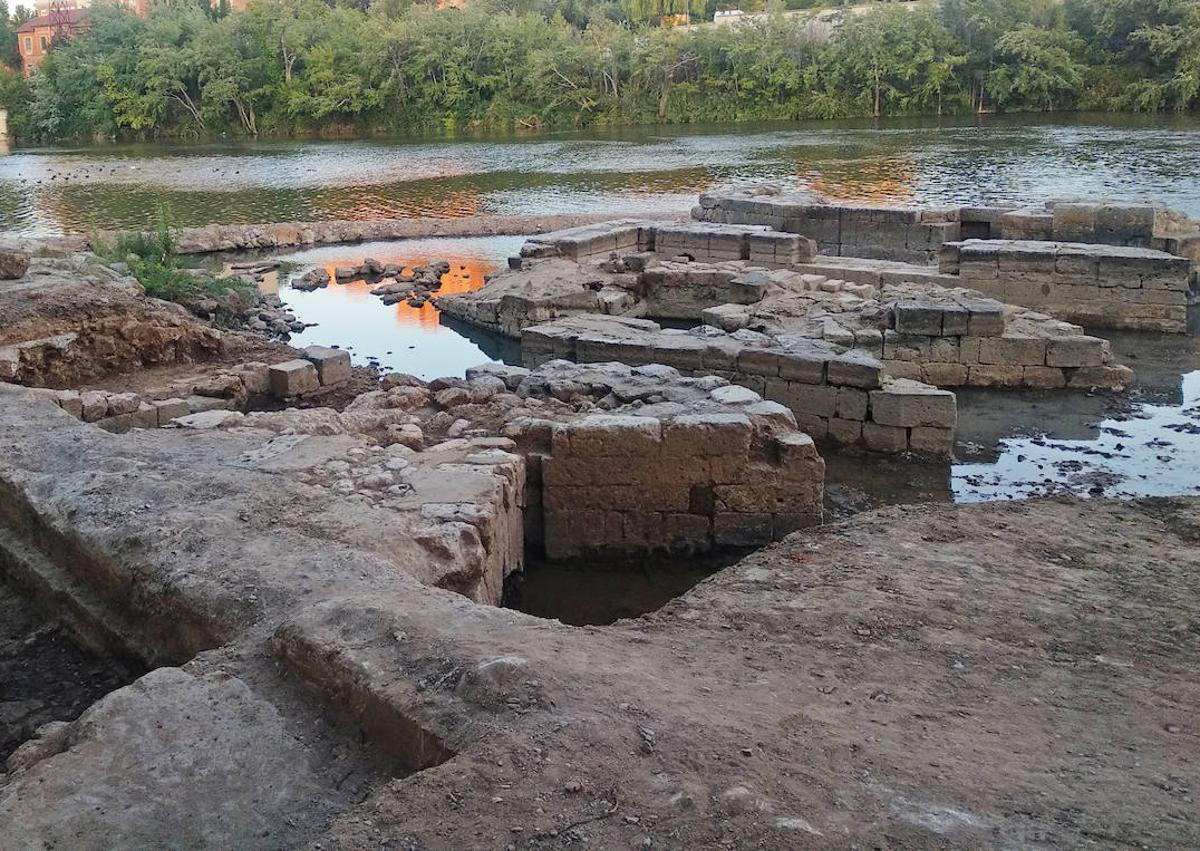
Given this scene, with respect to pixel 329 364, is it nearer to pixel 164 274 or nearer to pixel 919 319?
pixel 164 274

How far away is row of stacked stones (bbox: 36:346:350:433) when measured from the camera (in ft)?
26.2

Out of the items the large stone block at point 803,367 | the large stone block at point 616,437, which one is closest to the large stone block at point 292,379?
the large stone block at point 616,437

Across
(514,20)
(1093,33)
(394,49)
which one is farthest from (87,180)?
(1093,33)

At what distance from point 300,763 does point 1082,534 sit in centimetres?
471

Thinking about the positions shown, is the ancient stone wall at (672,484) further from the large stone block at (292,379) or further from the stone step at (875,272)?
the stone step at (875,272)

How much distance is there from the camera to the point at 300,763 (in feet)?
10.8

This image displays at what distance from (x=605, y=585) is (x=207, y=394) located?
4.57 meters

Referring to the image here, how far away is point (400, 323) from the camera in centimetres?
1373

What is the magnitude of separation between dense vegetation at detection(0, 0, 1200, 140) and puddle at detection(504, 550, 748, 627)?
38970 millimetres

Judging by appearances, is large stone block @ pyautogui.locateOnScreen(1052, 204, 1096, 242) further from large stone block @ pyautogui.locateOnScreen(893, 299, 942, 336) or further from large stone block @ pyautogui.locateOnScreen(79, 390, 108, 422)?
large stone block @ pyautogui.locateOnScreen(79, 390, 108, 422)

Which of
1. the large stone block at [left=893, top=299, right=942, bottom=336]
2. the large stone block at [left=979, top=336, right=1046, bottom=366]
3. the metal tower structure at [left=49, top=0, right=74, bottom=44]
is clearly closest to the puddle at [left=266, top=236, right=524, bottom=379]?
the large stone block at [left=893, top=299, right=942, bottom=336]

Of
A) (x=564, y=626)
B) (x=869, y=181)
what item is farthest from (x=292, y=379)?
(x=869, y=181)

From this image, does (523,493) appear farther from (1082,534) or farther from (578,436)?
(1082,534)

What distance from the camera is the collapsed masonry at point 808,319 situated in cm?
900
